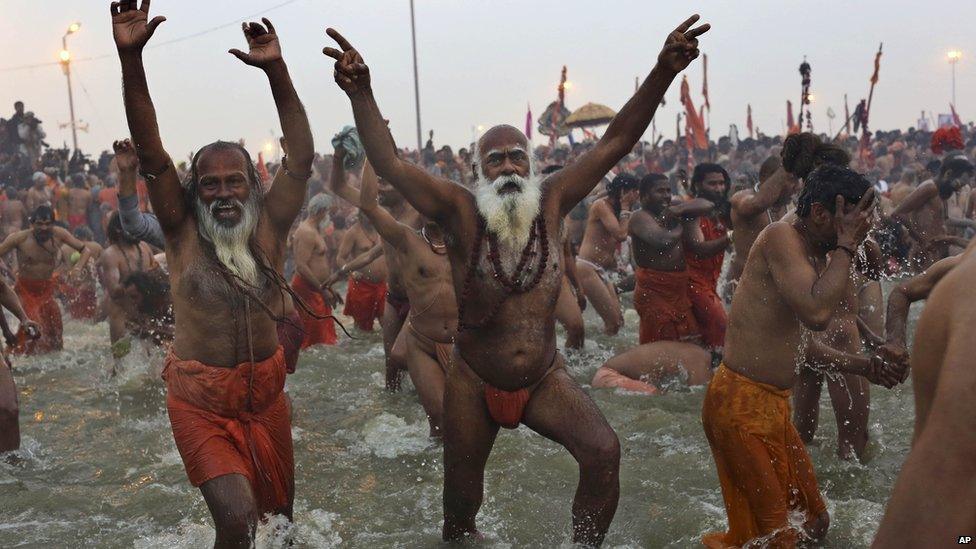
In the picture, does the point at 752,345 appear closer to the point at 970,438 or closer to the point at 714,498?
the point at 714,498

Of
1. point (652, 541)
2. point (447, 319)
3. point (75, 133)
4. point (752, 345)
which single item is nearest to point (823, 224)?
point (752, 345)

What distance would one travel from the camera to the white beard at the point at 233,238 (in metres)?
4.32

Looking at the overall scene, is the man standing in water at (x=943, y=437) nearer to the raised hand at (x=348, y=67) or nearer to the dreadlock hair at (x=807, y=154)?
the raised hand at (x=348, y=67)

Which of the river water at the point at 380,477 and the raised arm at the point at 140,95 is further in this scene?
the river water at the point at 380,477

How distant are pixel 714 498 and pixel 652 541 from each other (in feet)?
2.51

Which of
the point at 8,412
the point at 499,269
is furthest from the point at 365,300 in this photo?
the point at 499,269

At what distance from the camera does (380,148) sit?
4.23 metres

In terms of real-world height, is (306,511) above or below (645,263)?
below

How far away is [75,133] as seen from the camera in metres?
37.0

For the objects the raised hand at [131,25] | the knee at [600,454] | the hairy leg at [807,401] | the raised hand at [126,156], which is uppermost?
the raised hand at [131,25]

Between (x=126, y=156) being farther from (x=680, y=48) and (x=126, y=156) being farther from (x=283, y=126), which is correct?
(x=680, y=48)

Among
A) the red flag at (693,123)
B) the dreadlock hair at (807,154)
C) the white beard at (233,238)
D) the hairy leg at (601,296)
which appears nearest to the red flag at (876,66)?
the red flag at (693,123)

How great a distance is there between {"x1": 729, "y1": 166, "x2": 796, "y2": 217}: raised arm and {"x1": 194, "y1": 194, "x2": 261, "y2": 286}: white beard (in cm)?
416

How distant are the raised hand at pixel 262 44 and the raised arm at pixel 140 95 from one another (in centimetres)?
37
